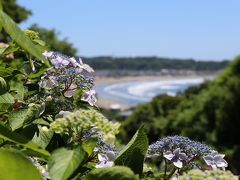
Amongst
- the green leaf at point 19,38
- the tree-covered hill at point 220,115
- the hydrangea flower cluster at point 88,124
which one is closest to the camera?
the green leaf at point 19,38

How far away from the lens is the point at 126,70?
437 ft

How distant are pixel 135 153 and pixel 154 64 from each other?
422 feet

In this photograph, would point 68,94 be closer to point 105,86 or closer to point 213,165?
point 213,165

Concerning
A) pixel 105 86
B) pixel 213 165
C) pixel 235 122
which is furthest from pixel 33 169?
pixel 105 86

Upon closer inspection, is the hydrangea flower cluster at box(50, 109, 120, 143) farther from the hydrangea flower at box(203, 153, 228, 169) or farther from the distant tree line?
the distant tree line

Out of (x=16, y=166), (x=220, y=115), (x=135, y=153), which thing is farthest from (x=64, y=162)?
(x=220, y=115)

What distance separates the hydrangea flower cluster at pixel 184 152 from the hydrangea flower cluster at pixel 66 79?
9.6 inches

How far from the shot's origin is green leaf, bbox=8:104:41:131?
102 cm

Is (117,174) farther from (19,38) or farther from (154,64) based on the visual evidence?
(154,64)

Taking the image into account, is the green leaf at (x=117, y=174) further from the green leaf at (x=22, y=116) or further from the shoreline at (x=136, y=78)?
the shoreline at (x=136, y=78)

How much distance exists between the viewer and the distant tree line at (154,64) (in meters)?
127

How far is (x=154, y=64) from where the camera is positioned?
129m

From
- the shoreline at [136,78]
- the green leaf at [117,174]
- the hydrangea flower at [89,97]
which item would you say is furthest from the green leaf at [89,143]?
the shoreline at [136,78]

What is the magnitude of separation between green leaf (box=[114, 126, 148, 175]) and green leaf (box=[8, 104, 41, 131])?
23 cm
